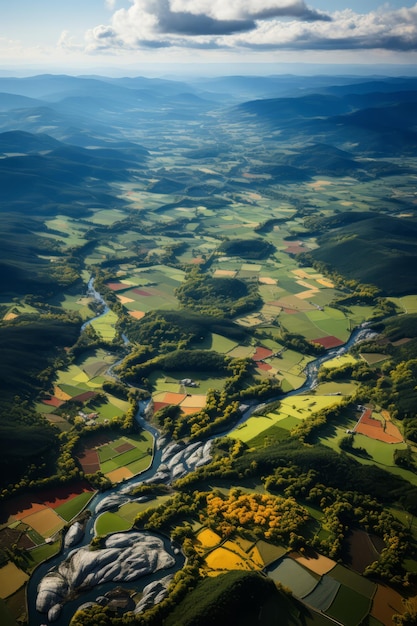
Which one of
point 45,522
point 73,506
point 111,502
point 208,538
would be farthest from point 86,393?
point 208,538

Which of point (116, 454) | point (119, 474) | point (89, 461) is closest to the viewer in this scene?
point (119, 474)

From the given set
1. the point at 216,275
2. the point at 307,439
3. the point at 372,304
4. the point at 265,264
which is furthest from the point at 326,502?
the point at 265,264

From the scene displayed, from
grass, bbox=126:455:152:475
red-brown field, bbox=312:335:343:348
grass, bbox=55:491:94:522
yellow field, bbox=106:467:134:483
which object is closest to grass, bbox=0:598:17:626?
grass, bbox=55:491:94:522

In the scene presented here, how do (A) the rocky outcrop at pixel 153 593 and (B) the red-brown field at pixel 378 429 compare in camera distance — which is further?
(B) the red-brown field at pixel 378 429

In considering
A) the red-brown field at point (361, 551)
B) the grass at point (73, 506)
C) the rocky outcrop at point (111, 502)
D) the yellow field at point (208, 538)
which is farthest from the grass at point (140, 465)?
the red-brown field at point (361, 551)

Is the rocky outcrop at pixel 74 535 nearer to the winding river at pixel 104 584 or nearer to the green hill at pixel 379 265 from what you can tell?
the winding river at pixel 104 584

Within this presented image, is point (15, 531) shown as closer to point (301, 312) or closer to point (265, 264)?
point (301, 312)

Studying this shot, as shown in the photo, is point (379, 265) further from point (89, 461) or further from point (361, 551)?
point (89, 461)
